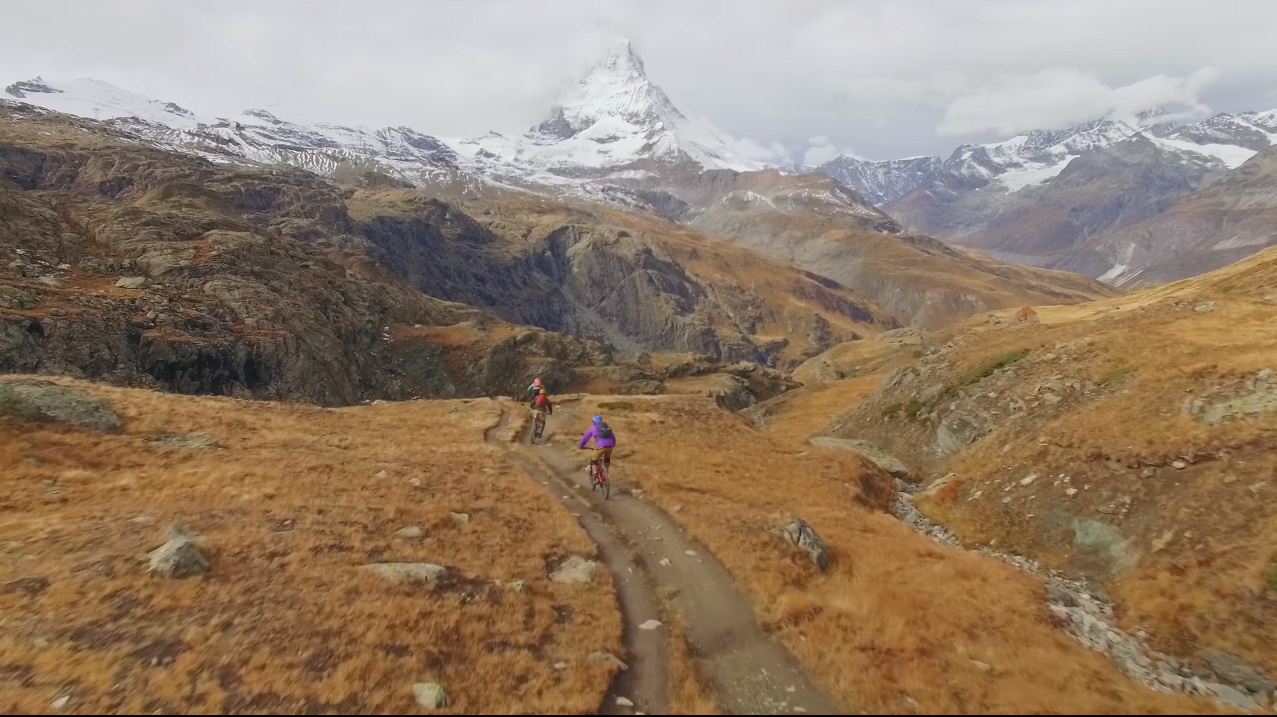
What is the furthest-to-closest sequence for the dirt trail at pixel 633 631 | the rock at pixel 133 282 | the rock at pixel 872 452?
the rock at pixel 133 282 < the rock at pixel 872 452 < the dirt trail at pixel 633 631

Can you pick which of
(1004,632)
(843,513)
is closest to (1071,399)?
(843,513)

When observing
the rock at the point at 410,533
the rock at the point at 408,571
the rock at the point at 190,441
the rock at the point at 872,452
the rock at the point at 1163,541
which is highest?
the rock at the point at 1163,541

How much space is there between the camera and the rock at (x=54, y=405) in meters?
25.3

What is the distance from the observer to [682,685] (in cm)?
1276

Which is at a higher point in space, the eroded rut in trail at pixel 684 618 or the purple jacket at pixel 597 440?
the purple jacket at pixel 597 440

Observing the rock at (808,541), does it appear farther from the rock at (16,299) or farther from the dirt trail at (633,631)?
the rock at (16,299)

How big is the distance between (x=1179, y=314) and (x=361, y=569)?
43.9m

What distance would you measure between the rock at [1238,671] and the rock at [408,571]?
2037 cm

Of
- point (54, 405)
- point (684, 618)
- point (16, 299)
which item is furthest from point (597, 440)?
point (16, 299)

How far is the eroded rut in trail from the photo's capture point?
1273cm

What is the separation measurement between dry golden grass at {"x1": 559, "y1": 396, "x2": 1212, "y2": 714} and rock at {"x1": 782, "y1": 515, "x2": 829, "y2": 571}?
18.0 inches

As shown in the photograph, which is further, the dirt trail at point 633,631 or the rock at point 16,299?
the rock at point 16,299

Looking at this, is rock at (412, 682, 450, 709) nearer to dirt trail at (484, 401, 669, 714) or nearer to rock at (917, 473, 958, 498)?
dirt trail at (484, 401, 669, 714)

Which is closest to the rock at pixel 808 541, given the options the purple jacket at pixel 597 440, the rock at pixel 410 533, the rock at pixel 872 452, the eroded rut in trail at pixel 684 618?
the eroded rut in trail at pixel 684 618
